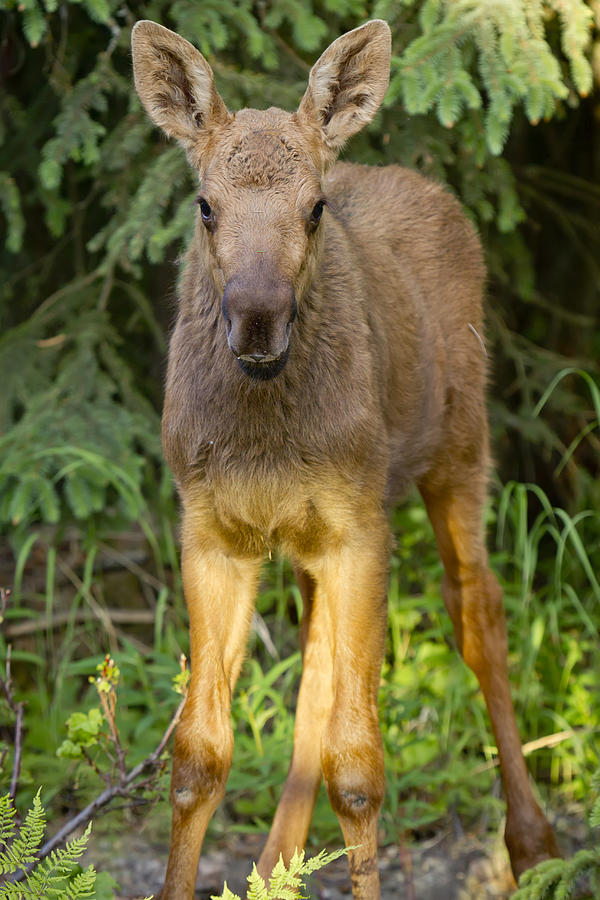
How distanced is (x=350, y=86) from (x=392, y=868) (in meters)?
3.64

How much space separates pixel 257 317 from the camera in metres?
3.60

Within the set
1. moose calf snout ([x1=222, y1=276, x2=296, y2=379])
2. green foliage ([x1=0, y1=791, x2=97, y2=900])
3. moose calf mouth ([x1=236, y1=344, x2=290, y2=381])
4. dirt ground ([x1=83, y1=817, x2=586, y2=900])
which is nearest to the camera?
green foliage ([x1=0, y1=791, x2=97, y2=900])

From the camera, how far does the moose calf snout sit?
3600 mm

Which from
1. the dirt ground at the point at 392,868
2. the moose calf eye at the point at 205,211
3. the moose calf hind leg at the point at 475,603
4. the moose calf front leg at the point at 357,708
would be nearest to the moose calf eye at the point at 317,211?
the moose calf eye at the point at 205,211

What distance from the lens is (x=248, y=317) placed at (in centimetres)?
359

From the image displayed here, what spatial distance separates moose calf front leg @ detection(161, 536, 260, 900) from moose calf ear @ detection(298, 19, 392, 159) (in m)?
1.75

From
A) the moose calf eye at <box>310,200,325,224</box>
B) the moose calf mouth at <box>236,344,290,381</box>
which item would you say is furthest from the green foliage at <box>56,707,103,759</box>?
the moose calf eye at <box>310,200,325,224</box>

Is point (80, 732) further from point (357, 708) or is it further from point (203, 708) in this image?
point (357, 708)

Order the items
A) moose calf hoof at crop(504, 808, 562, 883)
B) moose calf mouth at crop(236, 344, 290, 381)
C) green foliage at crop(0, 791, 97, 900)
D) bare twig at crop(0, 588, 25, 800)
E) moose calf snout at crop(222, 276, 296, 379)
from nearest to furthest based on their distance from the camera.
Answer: green foliage at crop(0, 791, 97, 900), moose calf snout at crop(222, 276, 296, 379), moose calf mouth at crop(236, 344, 290, 381), bare twig at crop(0, 588, 25, 800), moose calf hoof at crop(504, 808, 562, 883)

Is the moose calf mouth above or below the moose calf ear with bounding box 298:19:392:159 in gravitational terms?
below

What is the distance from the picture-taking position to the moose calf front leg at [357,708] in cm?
429

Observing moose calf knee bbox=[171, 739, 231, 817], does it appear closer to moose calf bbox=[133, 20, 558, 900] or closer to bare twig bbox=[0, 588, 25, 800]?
moose calf bbox=[133, 20, 558, 900]

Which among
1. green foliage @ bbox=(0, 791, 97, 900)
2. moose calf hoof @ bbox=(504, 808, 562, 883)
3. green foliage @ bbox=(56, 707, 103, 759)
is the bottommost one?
moose calf hoof @ bbox=(504, 808, 562, 883)

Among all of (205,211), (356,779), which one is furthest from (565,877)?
(205,211)
